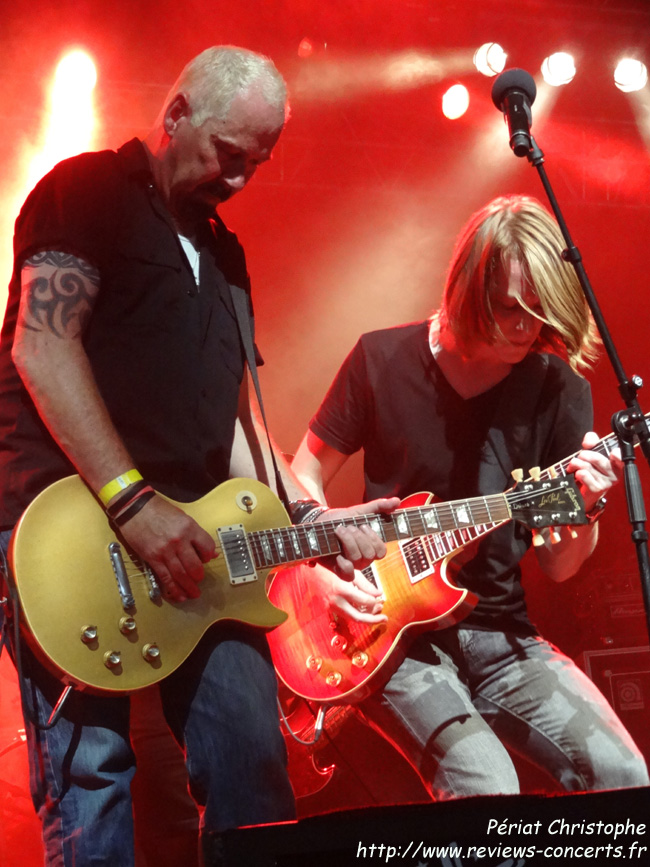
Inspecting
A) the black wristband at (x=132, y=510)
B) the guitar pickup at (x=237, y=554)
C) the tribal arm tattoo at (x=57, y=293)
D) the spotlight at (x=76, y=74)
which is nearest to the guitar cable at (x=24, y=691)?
the black wristband at (x=132, y=510)

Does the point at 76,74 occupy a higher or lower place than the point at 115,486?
higher

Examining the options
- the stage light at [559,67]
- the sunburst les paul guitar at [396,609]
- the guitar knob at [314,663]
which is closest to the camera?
the sunburst les paul guitar at [396,609]

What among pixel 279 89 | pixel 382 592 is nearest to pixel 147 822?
pixel 382 592

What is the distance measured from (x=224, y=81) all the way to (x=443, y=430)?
1441 mm

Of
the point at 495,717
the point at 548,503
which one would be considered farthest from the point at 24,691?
the point at 548,503

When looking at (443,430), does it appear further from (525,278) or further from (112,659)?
(112,659)

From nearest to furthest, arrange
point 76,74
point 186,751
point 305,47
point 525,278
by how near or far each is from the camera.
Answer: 1. point 186,751
2. point 525,278
3. point 76,74
4. point 305,47

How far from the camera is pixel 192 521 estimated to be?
1.98 metres

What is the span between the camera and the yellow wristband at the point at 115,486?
1.92 metres

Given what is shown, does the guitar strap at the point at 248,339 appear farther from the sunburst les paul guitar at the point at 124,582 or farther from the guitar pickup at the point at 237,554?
the guitar pickup at the point at 237,554

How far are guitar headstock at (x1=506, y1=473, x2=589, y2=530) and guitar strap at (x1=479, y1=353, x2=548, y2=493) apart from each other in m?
0.28

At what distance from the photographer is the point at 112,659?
1.86m

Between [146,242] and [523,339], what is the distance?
1413 mm

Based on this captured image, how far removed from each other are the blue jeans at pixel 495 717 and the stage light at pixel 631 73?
4.69 meters
